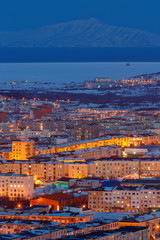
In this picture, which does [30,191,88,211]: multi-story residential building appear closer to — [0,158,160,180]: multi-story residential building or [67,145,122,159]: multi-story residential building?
[0,158,160,180]: multi-story residential building

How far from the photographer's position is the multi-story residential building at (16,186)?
22188 millimetres

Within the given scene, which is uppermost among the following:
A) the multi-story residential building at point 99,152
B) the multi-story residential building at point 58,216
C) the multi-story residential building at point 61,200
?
the multi-story residential building at point 99,152

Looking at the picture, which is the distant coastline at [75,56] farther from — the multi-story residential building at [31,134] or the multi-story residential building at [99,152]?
the multi-story residential building at [99,152]

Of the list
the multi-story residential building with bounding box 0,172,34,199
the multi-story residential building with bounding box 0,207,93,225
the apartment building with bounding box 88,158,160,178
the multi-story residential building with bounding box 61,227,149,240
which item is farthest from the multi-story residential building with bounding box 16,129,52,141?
the multi-story residential building with bounding box 61,227,149,240

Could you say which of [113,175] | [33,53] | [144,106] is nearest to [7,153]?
[113,175]

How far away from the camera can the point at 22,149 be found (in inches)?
1150

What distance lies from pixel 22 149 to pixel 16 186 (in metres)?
6.86

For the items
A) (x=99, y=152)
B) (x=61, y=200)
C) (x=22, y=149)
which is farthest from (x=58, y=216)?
(x=99, y=152)

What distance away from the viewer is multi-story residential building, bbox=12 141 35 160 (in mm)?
29138

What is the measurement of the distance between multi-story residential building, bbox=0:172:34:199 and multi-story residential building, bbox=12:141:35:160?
6.44 meters

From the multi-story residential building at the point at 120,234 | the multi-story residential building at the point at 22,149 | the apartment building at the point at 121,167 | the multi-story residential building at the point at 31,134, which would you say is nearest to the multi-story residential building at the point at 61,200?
the multi-story residential building at the point at 120,234

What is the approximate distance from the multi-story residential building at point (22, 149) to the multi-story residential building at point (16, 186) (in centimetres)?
644

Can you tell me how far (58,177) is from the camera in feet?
84.2

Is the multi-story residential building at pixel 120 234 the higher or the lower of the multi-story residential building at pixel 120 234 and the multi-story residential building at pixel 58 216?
the lower
